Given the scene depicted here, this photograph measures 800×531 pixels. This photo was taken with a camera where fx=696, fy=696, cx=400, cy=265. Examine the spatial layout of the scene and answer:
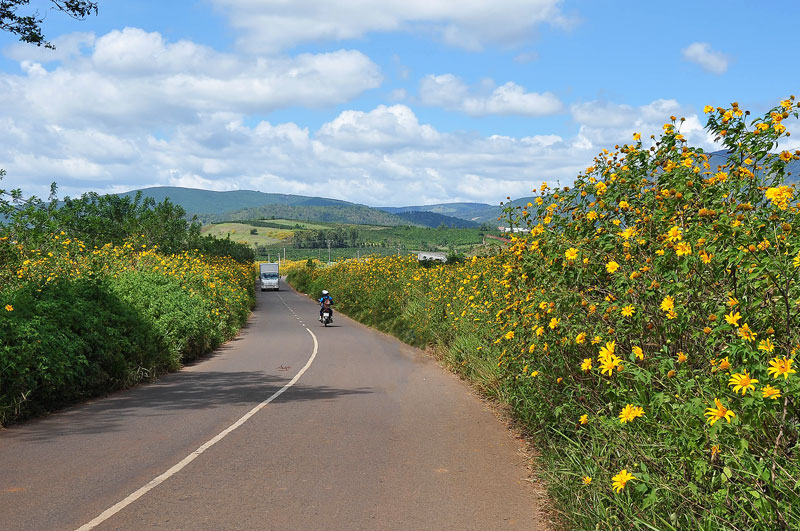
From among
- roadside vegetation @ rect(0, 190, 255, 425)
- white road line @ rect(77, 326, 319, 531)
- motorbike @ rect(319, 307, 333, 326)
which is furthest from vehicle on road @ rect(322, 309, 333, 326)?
white road line @ rect(77, 326, 319, 531)

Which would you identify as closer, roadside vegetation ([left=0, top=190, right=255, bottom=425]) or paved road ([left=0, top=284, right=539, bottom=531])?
paved road ([left=0, top=284, right=539, bottom=531])

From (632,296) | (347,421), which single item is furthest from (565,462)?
(347,421)

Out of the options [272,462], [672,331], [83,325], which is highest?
[672,331]

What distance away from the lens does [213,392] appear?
1273 centimetres

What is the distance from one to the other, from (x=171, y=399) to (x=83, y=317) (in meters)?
2.17

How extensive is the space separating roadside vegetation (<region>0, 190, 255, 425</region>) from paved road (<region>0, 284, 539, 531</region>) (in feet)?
1.88

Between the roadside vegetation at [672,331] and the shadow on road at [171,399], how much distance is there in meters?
5.37

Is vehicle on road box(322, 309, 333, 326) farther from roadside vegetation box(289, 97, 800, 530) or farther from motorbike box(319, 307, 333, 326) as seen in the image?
roadside vegetation box(289, 97, 800, 530)

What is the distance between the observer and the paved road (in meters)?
5.81

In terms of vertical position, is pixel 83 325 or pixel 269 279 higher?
pixel 83 325

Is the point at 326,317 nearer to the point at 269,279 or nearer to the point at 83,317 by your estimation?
the point at 83,317

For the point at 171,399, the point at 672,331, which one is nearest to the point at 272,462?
the point at 672,331

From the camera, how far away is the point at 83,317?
12.2 metres

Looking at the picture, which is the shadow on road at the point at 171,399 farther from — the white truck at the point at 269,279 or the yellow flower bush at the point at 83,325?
the white truck at the point at 269,279
